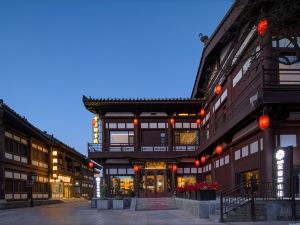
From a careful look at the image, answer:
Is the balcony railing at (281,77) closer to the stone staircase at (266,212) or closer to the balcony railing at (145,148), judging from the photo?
the stone staircase at (266,212)

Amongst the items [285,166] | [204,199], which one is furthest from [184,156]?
[285,166]

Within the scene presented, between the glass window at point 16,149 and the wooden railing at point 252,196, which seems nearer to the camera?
the wooden railing at point 252,196

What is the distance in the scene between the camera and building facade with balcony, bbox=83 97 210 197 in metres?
40.8

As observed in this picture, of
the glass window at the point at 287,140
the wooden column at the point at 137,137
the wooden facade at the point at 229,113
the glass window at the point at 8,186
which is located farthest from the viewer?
the wooden column at the point at 137,137

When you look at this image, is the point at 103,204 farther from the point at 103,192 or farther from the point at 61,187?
the point at 61,187

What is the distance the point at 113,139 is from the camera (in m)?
42.2

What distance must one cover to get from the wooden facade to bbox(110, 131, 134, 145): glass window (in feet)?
1.04

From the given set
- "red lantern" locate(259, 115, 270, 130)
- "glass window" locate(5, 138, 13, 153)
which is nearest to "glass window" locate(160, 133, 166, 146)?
"glass window" locate(5, 138, 13, 153)

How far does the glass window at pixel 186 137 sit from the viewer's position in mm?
42531

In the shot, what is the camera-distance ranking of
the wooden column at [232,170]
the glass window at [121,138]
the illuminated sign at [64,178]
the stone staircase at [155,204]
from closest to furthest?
1. the wooden column at [232,170]
2. the stone staircase at [155,204]
3. the glass window at [121,138]
4. the illuminated sign at [64,178]

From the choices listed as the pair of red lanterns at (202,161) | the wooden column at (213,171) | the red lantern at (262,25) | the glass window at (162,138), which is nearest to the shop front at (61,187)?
the glass window at (162,138)

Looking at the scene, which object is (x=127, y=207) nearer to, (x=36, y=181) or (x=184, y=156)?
(x=184, y=156)

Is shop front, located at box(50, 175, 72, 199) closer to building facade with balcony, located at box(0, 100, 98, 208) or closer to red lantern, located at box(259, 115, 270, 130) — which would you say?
building facade with balcony, located at box(0, 100, 98, 208)

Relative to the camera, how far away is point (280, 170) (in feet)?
60.4
